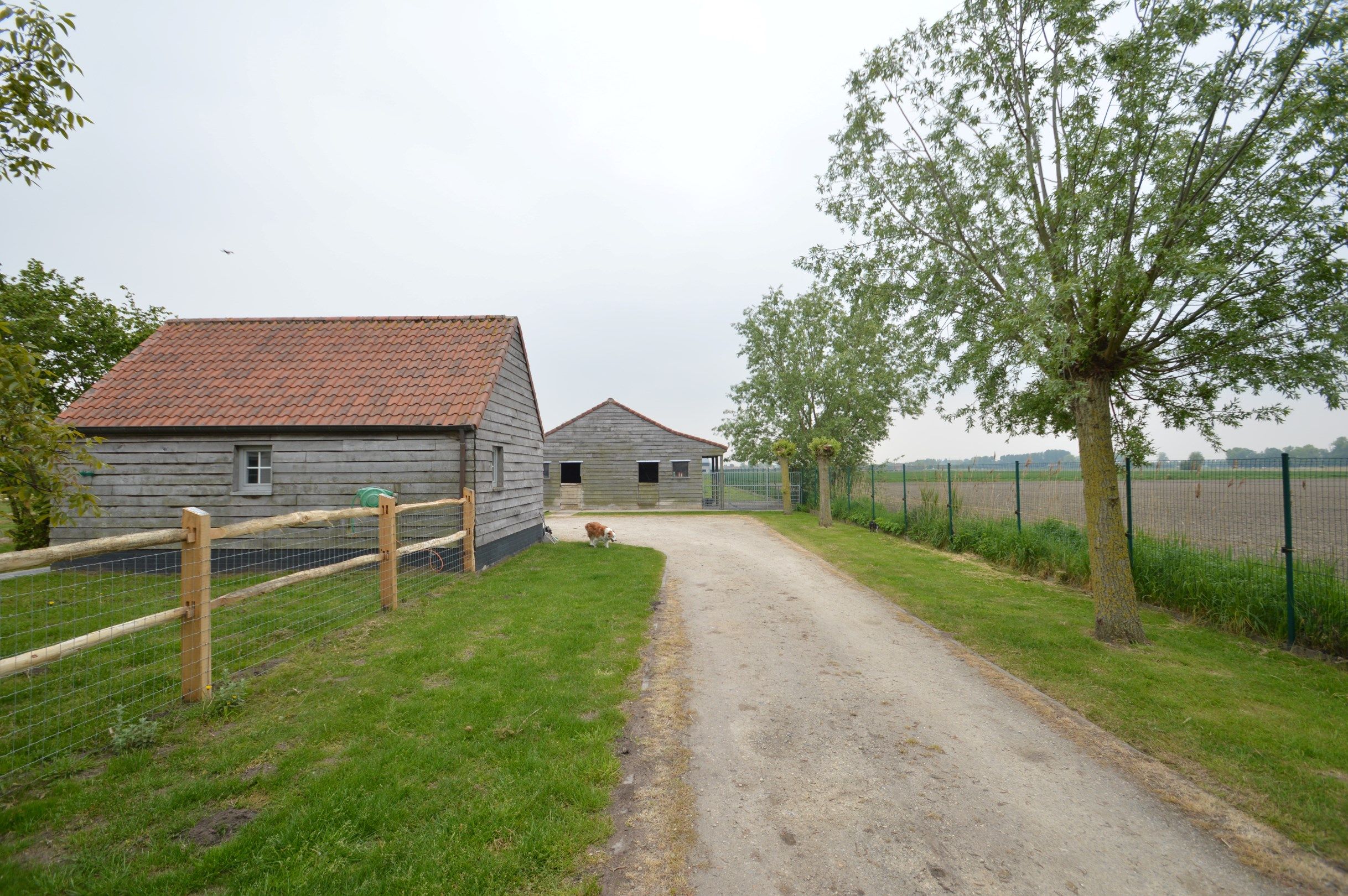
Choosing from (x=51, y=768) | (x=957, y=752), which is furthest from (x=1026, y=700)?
(x=51, y=768)

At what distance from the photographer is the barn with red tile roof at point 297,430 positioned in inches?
419

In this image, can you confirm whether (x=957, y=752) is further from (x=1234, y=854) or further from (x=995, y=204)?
(x=995, y=204)

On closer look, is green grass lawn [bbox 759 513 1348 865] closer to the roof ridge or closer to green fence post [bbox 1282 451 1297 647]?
green fence post [bbox 1282 451 1297 647]

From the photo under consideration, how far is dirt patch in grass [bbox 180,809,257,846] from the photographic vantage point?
2859 mm

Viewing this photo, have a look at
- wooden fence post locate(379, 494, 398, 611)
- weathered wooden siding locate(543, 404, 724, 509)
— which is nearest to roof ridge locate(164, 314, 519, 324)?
wooden fence post locate(379, 494, 398, 611)

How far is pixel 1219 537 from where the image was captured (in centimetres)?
740

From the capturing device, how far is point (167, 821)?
2.99 metres

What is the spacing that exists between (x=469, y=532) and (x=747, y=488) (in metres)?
25.9

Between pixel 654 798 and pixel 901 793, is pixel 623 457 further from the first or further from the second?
pixel 901 793

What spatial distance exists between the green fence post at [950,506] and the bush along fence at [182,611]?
423 inches

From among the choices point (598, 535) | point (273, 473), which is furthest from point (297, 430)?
point (598, 535)

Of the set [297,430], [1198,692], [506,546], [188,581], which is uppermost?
[297,430]

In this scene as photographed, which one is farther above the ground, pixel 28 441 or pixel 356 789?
pixel 28 441

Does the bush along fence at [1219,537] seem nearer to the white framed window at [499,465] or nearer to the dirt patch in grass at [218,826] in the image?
the dirt patch in grass at [218,826]
